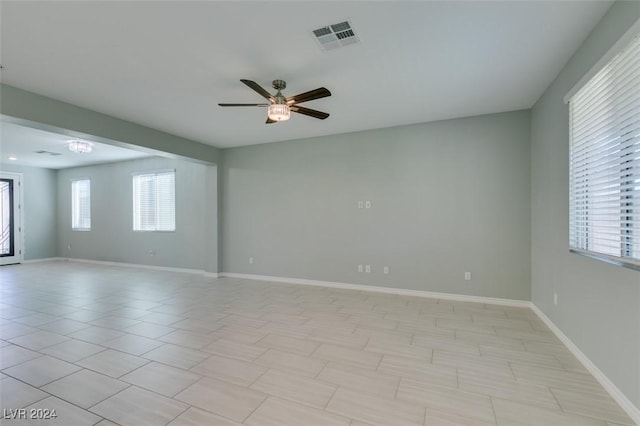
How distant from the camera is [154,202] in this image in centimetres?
746

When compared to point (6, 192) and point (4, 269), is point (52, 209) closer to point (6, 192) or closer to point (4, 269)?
point (6, 192)

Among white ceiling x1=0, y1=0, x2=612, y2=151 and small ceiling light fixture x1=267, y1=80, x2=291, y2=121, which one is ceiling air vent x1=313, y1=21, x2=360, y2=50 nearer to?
white ceiling x1=0, y1=0, x2=612, y2=151

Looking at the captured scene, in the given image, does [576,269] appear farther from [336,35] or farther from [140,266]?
[140,266]

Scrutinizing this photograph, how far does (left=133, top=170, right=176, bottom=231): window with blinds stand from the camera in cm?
720

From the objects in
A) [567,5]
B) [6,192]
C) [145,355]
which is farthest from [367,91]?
[6,192]

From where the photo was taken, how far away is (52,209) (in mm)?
9242

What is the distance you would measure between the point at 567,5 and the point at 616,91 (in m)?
0.72

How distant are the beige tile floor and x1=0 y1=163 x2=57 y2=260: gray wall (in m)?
5.79

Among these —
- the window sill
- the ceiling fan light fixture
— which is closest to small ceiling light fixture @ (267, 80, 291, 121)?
the ceiling fan light fixture

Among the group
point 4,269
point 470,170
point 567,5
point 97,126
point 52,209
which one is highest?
point 567,5

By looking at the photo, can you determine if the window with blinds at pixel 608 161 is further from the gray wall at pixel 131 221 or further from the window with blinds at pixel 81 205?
the window with blinds at pixel 81 205

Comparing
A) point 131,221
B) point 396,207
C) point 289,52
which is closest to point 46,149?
point 131,221

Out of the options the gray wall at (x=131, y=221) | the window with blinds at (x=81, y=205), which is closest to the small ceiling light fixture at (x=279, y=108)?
the gray wall at (x=131, y=221)

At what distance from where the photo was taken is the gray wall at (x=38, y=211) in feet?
28.1
